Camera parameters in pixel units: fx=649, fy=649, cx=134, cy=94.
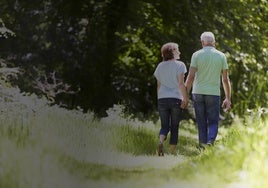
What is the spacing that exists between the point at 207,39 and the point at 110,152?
388 millimetres

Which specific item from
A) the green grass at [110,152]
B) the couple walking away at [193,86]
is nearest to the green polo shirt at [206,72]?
the couple walking away at [193,86]

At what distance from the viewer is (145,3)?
5.83ft

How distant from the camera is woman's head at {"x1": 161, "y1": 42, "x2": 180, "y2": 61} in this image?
169 centimetres

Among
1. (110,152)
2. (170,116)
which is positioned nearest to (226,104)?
(170,116)

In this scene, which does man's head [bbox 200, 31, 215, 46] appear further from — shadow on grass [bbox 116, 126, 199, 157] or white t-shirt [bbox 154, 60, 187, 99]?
shadow on grass [bbox 116, 126, 199, 157]

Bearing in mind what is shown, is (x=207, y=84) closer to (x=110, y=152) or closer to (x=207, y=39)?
(x=207, y=39)

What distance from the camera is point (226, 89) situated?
171cm

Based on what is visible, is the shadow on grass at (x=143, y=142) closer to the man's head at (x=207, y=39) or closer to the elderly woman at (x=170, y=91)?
the elderly woman at (x=170, y=91)

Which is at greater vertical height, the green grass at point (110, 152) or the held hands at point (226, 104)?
the held hands at point (226, 104)

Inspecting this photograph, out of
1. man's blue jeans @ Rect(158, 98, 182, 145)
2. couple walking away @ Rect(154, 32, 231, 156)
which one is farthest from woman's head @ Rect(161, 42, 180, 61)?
man's blue jeans @ Rect(158, 98, 182, 145)

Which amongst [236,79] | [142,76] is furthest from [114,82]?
[236,79]

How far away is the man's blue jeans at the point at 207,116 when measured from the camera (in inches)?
66.2

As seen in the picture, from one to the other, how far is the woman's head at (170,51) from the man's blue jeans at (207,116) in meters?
0.12

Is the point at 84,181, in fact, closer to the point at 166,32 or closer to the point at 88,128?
the point at 88,128
